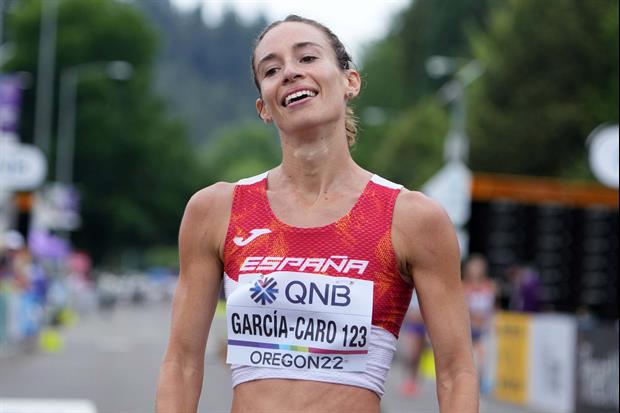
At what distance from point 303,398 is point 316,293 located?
0.25m

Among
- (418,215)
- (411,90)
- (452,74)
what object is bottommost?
(418,215)

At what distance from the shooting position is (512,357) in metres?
19.9

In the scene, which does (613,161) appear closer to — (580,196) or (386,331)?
(386,331)

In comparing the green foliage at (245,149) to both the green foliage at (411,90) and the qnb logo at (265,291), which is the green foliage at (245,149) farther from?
the qnb logo at (265,291)

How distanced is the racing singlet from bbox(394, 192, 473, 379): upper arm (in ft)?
0.16

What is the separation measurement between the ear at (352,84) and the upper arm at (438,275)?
41 centimetres

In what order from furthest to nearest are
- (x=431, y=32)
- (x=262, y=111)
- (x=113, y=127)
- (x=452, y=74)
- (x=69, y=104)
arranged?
(x=431, y=32) → (x=452, y=74) → (x=113, y=127) → (x=69, y=104) → (x=262, y=111)

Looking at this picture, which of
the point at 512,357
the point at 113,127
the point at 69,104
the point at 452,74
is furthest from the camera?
the point at 452,74

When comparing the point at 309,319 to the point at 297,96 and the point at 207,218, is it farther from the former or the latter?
the point at 297,96

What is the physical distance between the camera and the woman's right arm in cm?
370

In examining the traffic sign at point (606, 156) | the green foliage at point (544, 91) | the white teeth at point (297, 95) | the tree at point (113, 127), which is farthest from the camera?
the tree at point (113, 127)

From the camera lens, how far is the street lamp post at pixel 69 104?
232 ft

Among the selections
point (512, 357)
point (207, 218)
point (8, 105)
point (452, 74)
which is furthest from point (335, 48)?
point (452, 74)

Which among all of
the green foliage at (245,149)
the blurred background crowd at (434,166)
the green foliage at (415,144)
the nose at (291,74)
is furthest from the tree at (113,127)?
the green foliage at (245,149)
